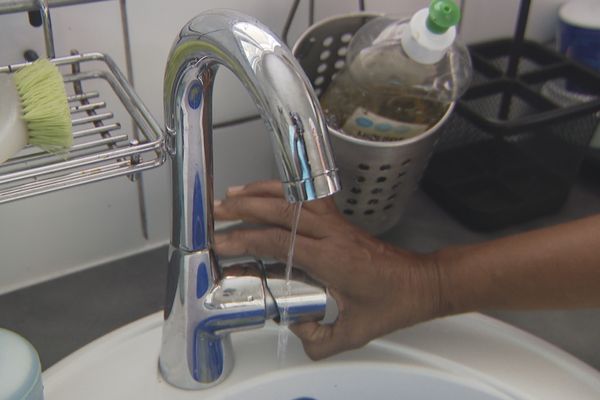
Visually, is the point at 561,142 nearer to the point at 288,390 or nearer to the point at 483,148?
the point at 483,148

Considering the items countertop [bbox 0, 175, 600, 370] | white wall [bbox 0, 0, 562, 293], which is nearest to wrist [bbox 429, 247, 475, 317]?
countertop [bbox 0, 175, 600, 370]

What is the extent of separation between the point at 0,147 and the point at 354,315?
0.89 ft

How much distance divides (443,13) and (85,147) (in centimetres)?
29

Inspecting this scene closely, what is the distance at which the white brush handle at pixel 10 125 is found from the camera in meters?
0.37

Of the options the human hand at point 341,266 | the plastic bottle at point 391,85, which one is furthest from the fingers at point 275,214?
the plastic bottle at point 391,85

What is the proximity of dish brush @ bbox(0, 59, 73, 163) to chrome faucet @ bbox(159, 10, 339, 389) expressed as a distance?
2.4 inches

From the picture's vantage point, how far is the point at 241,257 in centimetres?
53

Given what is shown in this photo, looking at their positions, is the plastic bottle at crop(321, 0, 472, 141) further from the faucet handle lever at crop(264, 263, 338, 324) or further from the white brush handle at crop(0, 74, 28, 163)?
the white brush handle at crop(0, 74, 28, 163)

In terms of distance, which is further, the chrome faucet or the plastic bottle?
the plastic bottle

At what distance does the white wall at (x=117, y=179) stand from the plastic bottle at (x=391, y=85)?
6 centimetres

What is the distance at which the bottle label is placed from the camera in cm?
58

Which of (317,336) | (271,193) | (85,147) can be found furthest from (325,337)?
(85,147)

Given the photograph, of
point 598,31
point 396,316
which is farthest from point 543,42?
point 396,316

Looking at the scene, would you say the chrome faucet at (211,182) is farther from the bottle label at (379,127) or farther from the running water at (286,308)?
the bottle label at (379,127)
